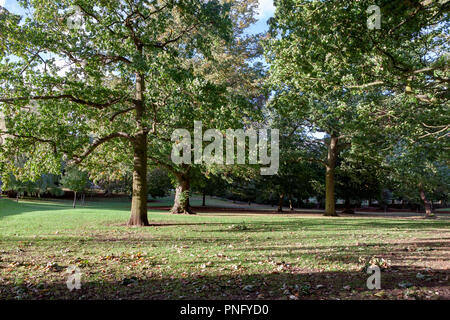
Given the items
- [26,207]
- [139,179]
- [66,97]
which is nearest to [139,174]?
[139,179]

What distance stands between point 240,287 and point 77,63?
11.1 m

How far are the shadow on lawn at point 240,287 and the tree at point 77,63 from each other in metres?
7.15

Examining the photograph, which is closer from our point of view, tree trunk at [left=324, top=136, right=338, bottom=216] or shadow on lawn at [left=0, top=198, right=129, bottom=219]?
shadow on lawn at [left=0, top=198, right=129, bottom=219]

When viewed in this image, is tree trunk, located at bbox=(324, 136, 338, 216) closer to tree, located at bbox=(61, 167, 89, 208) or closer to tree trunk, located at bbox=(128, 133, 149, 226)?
tree trunk, located at bbox=(128, 133, 149, 226)

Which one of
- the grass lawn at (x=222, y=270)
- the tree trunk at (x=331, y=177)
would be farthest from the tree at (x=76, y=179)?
the tree trunk at (x=331, y=177)

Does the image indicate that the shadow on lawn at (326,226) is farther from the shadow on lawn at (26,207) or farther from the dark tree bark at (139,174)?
the shadow on lawn at (26,207)

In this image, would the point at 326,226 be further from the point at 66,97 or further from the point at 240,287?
the point at 66,97

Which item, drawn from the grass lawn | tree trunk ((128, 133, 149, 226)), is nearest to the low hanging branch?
tree trunk ((128, 133, 149, 226))

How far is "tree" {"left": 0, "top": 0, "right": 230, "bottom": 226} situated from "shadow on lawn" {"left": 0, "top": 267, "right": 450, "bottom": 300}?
715 centimetres

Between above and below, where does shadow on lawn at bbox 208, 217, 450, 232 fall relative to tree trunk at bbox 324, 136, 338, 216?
below

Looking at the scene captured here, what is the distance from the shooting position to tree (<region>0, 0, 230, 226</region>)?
10.3 meters

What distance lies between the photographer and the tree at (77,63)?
33.7 ft

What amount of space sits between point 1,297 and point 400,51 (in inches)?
473
